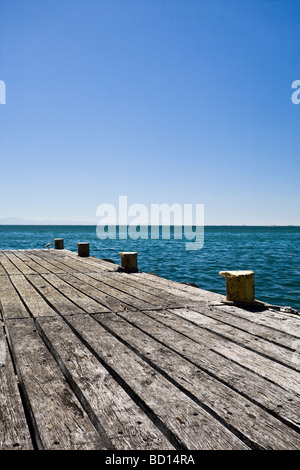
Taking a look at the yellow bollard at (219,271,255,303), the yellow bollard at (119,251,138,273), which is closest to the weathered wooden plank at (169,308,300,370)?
the yellow bollard at (219,271,255,303)

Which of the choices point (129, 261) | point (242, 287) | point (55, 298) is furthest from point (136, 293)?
point (129, 261)

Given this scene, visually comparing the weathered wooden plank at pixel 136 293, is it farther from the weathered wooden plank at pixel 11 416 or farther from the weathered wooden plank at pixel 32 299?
the weathered wooden plank at pixel 11 416

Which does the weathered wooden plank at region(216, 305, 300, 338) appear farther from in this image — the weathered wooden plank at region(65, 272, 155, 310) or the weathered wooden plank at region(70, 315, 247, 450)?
the weathered wooden plank at region(70, 315, 247, 450)

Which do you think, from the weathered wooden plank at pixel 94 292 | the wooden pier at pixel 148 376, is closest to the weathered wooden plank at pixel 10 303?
the wooden pier at pixel 148 376

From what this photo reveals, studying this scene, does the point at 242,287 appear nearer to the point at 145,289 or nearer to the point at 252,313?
the point at 252,313

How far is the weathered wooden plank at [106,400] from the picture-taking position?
1.62m

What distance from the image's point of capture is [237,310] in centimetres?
409

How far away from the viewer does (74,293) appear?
508 cm

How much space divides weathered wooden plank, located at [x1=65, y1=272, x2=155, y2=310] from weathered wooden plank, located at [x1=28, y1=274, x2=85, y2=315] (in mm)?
440

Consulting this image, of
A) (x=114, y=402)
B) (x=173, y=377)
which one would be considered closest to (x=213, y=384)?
(x=173, y=377)

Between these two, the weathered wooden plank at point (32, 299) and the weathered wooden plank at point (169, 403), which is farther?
the weathered wooden plank at point (32, 299)

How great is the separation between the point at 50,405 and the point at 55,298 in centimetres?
287
